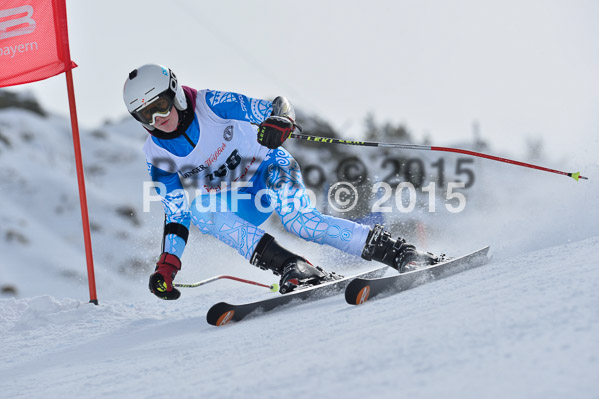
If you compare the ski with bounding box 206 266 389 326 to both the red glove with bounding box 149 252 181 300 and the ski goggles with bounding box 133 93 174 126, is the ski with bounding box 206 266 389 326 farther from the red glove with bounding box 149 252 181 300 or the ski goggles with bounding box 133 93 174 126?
the ski goggles with bounding box 133 93 174 126

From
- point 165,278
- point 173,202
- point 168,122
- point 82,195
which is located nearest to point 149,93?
point 168,122

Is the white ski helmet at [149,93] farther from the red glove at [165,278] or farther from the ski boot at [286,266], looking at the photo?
the ski boot at [286,266]

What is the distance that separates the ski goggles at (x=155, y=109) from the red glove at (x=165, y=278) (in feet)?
2.74

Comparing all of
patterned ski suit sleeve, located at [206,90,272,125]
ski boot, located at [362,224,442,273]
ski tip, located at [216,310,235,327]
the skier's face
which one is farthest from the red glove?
ski boot, located at [362,224,442,273]

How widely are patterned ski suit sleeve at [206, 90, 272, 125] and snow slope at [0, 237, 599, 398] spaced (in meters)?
1.24

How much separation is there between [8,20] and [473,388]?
15.9ft

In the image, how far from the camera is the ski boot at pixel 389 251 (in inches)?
139

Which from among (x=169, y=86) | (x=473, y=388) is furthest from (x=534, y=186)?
(x=473, y=388)

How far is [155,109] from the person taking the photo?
3422 millimetres

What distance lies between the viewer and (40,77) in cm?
489

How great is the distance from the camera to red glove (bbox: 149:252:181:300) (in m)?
3.51

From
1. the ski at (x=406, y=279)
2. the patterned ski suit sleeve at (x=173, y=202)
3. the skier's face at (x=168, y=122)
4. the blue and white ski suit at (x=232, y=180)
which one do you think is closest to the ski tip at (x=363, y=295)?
the ski at (x=406, y=279)

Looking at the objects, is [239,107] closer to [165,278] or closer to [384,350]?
[165,278]

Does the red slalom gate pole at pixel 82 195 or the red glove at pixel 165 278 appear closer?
the red glove at pixel 165 278
